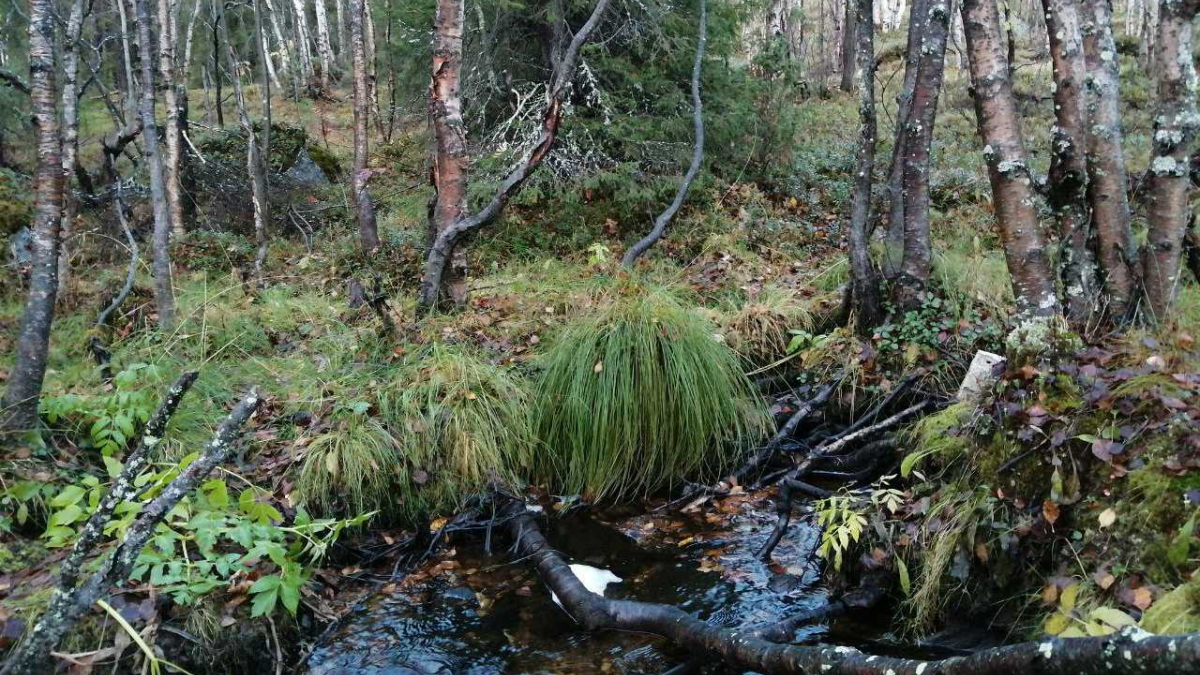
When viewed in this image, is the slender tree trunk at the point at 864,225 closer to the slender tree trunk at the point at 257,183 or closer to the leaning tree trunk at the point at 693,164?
the leaning tree trunk at the point at 693,164

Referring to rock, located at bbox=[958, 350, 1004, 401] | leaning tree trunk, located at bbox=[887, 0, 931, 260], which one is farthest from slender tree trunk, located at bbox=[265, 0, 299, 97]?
rock, located at bbox=[958, 350, 1004, 401]

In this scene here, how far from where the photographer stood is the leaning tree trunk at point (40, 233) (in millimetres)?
4047

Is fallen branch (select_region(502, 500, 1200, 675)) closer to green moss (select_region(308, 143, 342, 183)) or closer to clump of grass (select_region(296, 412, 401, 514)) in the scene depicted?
clump of grass (select_region(296, 412, 401, 514))

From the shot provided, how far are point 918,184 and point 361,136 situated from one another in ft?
22.9

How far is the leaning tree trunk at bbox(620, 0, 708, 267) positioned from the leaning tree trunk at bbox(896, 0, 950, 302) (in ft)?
8.80

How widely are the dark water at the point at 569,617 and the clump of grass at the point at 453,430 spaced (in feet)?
1.39

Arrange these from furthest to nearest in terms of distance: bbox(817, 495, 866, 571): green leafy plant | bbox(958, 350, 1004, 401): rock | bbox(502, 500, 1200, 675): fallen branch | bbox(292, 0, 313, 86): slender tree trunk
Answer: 1. bbox(292, 0, 313, 86): slender tree trunk
2. bbox(958, 350, 1004, 401): rock
3. bbox(817, 495, 866, 571): green leafy plant
4. bbox(502, 500, 1200, 675): fallen branch

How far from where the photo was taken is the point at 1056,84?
4.45 m

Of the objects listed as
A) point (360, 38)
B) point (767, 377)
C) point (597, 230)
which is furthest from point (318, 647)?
point (360, 38)

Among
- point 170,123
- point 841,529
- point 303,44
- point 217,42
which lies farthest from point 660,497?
point 303,44

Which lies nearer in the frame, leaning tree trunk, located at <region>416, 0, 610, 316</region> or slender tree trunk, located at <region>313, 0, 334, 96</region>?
leaning tree trunk, located at <region>416, 0, 610, 316</region>

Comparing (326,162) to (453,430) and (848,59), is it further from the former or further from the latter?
(848,59)

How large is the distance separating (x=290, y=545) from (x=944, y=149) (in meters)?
14.2

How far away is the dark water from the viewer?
362cm
